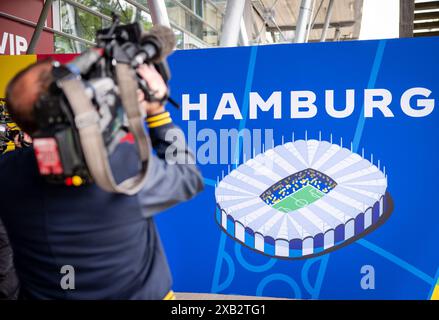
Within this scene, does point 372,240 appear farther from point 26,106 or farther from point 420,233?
point 26,106

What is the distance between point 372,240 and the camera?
304 cm

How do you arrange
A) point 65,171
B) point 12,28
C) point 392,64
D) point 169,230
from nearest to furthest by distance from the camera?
point 65,171 < point 392,64 < point 169,230 < point 12,28

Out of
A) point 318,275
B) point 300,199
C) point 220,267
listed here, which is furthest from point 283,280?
point 300,199

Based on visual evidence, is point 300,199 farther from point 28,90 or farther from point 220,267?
point 28,90

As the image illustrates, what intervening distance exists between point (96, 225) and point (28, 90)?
409 mm

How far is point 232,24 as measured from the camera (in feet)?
15.6

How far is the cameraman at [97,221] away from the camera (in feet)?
4.42

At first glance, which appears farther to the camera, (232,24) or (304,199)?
(232,24)

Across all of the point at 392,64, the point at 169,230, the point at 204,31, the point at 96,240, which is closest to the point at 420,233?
the point at 392,64

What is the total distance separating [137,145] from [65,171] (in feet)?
0.71

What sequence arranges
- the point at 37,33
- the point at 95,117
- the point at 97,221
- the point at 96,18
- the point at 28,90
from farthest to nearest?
the point at 96,18
the point at 37,33
the point at 97,221
the point at 28,90
the point at 95,117

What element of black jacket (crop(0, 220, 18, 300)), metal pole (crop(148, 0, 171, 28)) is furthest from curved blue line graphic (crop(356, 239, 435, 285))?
metal pole (crop(148, 0, 171, 28))

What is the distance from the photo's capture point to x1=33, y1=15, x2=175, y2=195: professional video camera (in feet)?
3.68

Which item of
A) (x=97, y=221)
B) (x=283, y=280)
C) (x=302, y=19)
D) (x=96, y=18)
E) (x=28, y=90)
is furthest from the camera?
(x=96, y=18)
